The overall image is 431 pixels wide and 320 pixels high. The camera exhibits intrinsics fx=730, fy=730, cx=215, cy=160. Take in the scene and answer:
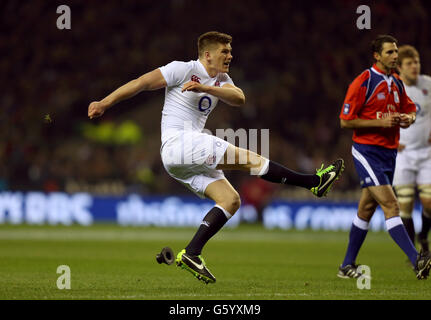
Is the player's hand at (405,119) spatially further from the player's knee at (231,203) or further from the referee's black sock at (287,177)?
the player's knee at (231,203)

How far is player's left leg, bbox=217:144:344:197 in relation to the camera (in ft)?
22.2

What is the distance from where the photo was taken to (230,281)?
24.2 ft

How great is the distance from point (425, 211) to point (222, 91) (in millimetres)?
4544

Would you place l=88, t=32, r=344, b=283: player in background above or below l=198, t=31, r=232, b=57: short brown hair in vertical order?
below

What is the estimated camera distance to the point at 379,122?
7.45 metres

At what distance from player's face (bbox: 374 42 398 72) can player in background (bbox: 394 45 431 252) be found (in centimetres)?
199

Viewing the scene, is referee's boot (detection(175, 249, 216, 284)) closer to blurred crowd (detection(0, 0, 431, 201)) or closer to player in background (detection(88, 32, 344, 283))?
player in background (detection(88, 32, 344, 283))

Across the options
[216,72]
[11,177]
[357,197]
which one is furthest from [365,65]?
[216,72]

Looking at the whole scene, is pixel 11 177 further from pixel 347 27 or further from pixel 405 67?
pixel 405 67

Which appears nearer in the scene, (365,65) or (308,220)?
(308,220)

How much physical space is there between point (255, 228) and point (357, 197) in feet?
9.21

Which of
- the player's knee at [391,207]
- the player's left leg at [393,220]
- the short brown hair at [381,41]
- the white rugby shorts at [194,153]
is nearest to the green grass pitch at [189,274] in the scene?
the player's left leg at [393,220]

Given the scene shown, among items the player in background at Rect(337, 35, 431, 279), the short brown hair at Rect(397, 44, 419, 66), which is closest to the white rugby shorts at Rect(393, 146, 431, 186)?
the short brown hair at Rect(397, 44, 419, 66)

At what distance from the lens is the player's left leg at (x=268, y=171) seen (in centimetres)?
676
